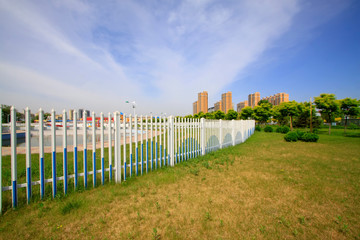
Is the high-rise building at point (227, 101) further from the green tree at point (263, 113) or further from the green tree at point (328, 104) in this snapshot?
the green tree at point (328, 104)

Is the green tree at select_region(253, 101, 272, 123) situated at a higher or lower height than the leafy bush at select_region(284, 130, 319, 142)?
higher

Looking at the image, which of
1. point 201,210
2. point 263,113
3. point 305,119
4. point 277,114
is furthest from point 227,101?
point 201,210

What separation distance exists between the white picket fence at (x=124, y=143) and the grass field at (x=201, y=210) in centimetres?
41

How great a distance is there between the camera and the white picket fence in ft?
9.68

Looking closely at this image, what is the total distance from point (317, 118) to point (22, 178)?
133ft

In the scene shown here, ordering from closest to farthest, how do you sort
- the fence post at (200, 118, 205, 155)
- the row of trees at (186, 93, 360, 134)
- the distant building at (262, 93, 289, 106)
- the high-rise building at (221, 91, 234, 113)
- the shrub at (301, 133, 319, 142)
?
the fence post at (200, 118, 205, 155) → the shrub at (301, 133, 319, 142) → the row of trees at (186, 93, 360, 134) → the distant building at (262, 93, 289, 106) → the high-rise building at (221, 91, 234, 113)

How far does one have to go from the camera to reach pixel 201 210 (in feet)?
9.39

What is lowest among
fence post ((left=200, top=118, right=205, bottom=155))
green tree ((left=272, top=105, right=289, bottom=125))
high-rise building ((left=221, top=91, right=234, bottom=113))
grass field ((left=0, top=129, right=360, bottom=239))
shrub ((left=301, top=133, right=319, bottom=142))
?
grass field ((left=0, top=129, right=360, bottom=239))

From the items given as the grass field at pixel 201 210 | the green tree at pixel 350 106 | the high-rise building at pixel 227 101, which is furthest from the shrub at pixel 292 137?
the high-rise building at pixel 227 101

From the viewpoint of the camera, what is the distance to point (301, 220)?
2.57 m

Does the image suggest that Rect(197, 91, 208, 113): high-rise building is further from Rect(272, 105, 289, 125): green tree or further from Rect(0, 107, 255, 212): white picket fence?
Rect(0, 107, 255, 212): white picket fence

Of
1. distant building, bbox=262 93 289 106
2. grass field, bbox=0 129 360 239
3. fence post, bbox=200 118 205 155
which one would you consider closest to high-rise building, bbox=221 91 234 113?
distant building, bbox=262 93 289 106

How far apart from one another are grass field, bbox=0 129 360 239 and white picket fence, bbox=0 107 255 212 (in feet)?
1.34

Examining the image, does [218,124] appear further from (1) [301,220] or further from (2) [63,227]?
(2) [63,227]
